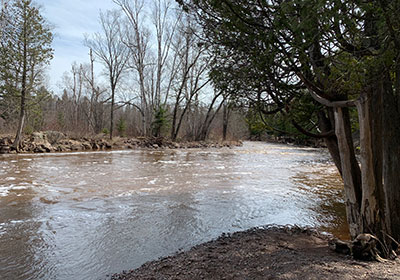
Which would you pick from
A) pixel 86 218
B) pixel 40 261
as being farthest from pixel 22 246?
pixel 86 218

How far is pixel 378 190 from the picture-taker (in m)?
3.08

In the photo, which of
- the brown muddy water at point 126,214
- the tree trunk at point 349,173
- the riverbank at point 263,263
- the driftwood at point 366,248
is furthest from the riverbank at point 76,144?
the driftwood at point 366,248

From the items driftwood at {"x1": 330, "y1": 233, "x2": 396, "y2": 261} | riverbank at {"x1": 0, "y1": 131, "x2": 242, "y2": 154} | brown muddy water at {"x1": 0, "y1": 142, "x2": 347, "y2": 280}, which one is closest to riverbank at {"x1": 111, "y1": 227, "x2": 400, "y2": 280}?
driftwood at {"x1": 330, "y1": 233, "x2": 396, "y2": 261}

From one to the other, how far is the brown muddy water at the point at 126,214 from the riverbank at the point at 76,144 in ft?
27.9

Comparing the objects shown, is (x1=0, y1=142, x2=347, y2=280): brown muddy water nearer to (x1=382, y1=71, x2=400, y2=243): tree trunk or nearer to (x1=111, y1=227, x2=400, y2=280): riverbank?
(x1=111, y1=227, x2=400, y2=280): riverbank

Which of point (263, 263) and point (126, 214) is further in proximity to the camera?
point (126, 214)

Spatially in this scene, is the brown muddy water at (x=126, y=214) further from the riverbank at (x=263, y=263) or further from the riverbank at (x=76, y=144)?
the riverbank at (x=76, y=144)

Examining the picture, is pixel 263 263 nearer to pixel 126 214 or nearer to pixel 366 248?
pixel 366 248

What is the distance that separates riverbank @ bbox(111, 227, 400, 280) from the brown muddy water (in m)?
0.58

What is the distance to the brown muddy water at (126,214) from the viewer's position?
3.50m

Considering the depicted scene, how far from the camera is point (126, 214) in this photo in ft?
17.5

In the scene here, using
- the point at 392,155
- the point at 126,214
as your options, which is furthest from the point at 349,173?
the point at 126,214

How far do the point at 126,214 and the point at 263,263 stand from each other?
335cm

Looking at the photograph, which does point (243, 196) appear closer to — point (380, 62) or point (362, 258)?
point (362, 258)
